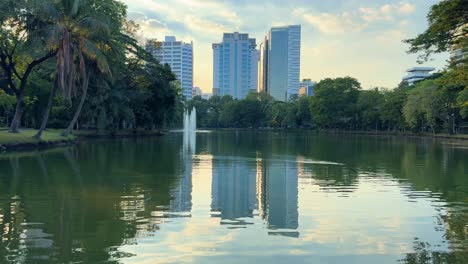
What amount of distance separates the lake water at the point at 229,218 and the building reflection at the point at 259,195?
4 cm

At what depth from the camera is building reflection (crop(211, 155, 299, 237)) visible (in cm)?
1169

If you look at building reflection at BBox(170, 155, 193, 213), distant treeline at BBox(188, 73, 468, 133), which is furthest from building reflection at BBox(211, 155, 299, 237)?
distant treeline at BBox(188, 73, 468, 133)

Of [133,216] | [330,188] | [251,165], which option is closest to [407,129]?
[251,165]

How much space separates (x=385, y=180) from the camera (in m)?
20.2

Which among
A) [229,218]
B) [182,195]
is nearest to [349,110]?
[182,195]

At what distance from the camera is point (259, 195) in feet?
52.0

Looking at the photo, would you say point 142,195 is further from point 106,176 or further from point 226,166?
point 226,166

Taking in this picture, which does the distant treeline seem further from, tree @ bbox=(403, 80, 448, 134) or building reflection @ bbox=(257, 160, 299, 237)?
building reflection @ bbox=(257, 160, 299, 237)

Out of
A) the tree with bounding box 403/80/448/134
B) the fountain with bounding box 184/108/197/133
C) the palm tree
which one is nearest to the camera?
the palm tree

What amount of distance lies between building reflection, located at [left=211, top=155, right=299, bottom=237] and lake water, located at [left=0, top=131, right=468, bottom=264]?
1.6 inches

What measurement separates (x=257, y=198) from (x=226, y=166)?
10886 mm

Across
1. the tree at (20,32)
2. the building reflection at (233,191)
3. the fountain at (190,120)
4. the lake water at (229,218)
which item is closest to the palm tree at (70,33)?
the tree at (20,32)

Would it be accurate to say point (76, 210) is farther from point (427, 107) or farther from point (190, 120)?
point (190, 120)

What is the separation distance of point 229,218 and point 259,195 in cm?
413
